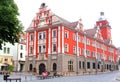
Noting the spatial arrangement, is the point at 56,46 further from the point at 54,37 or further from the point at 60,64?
the point at 60,64

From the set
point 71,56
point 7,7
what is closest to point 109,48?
point 71,56

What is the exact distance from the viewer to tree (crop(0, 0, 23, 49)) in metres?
16.5

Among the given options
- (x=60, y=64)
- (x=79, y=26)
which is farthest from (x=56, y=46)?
(x=79, y=26)

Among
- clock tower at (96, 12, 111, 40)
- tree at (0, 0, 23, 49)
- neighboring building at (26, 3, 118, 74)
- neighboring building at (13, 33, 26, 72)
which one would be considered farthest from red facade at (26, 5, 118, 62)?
tree at (0, 0, 23, 49)

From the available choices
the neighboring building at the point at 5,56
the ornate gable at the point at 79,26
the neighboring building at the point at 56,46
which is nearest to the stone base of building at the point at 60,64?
the neighboring building at the point at 56,46

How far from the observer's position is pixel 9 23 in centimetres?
1702

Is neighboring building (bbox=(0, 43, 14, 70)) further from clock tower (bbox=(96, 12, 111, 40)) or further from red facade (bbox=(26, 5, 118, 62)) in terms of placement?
clock tower (bbox=(96, 12, 111, 40))

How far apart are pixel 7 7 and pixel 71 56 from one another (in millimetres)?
36470

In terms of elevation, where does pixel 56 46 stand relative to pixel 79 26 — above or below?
below

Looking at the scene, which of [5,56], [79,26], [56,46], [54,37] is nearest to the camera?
[56,46]

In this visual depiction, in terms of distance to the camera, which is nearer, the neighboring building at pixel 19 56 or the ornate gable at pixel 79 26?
the ornate gable at pixel 79 26

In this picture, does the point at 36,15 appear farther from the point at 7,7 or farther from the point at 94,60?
the point at 7,7

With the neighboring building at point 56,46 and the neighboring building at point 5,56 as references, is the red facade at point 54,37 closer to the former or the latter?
the neighboring building at point 56,46

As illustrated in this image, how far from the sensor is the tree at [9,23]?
16455mm
